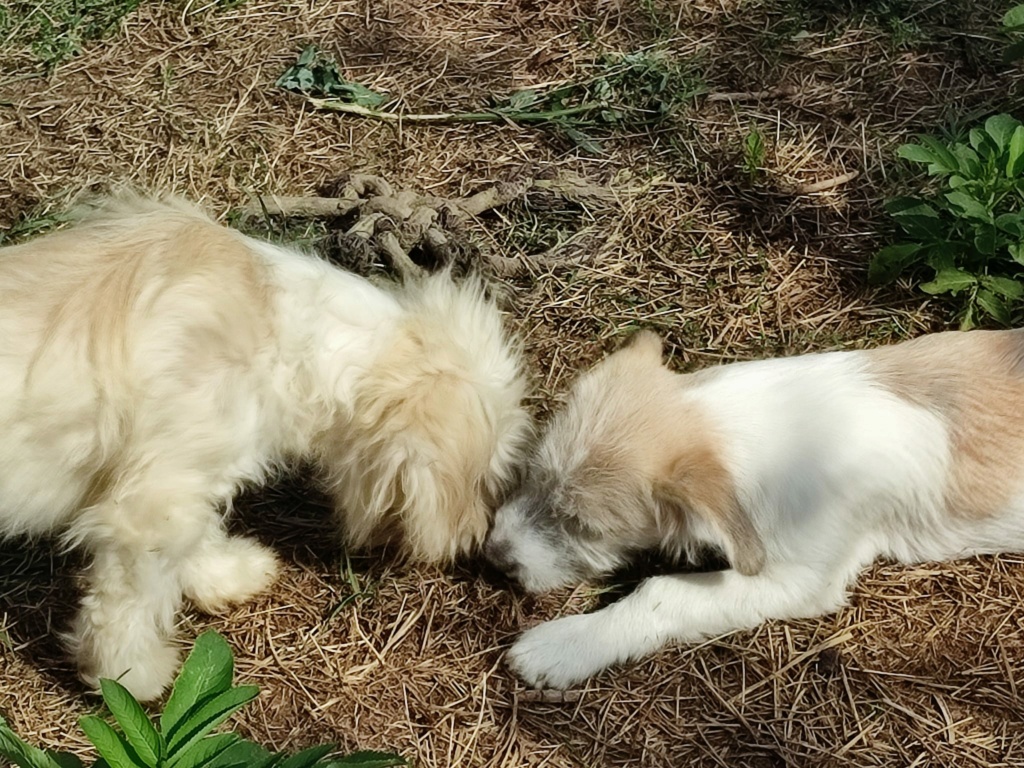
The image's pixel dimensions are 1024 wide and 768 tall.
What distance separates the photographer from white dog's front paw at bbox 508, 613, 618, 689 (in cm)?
301

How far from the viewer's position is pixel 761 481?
282 centimetres

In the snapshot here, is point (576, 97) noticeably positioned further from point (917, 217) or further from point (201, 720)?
point (201, 720)

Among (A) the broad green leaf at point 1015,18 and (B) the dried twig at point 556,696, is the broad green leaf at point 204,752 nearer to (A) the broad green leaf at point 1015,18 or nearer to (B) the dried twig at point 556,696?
(B) the dried twig at point 556,696

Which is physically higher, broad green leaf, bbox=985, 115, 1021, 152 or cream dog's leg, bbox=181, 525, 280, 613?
broad green leaf, bbox=985, 115, 1021, 152

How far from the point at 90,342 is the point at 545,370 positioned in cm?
172

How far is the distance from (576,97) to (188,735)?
3.34 metres

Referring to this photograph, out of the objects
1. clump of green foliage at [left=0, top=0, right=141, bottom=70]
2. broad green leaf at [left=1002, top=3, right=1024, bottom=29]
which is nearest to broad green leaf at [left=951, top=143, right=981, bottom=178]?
broad green leaf at [left=1002, top=3, right=1024, bottom=29]

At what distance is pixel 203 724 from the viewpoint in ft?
6.91

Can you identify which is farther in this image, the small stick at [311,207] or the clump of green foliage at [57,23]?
the clump of green foliage at [57,23]

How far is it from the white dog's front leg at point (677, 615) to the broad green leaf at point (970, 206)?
4.54 feet

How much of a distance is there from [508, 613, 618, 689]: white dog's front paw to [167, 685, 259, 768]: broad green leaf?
1.08 meters

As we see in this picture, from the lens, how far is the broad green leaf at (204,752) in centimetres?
209

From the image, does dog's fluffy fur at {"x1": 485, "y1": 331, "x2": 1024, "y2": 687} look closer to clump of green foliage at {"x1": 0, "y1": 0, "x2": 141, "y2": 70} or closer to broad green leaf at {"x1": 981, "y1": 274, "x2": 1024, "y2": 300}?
broad green leaf at {"x1": 981, "y1": 274, "x2": 1024, "y2": 300}

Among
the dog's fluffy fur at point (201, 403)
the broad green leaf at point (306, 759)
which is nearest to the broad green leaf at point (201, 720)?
the broad green leaf at point (306, 759)
